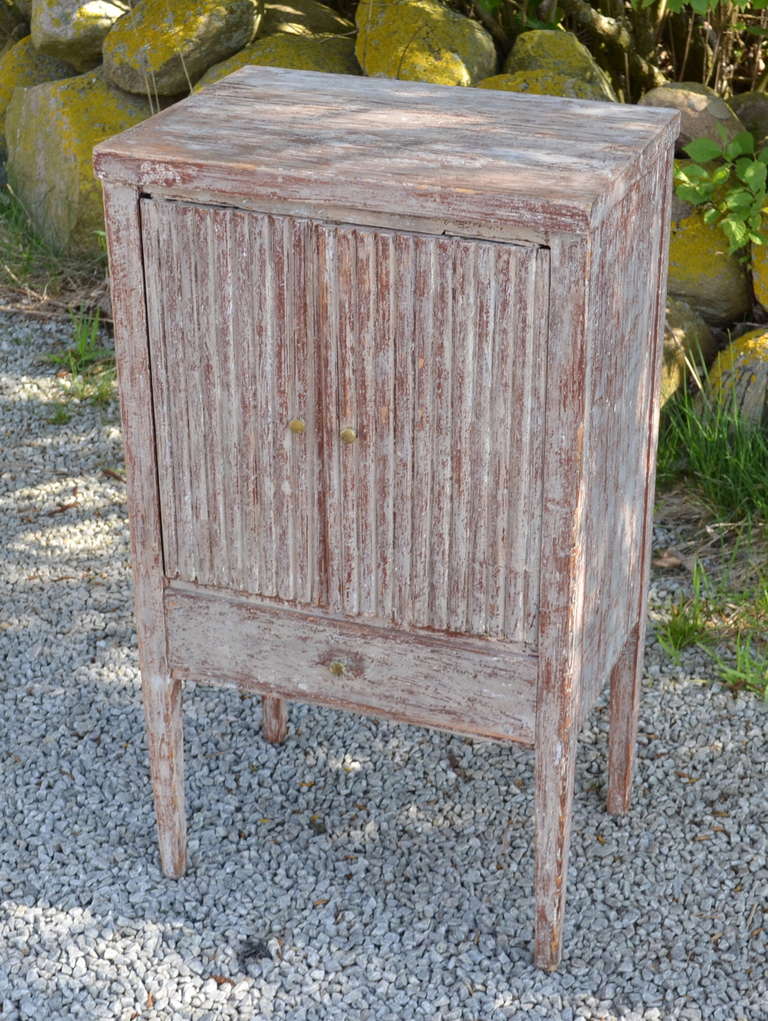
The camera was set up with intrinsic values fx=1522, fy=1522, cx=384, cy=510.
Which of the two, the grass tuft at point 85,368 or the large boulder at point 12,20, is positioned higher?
the large boulder at point 12,20

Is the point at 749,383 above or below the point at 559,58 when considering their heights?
below

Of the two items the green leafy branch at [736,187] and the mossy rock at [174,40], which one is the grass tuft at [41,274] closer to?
the mossy rock at [174,40]

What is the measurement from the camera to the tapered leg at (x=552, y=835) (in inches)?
96.8

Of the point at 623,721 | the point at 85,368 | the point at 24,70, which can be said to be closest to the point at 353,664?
the point at 623,721

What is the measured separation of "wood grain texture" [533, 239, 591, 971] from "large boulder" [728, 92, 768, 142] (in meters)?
2.54

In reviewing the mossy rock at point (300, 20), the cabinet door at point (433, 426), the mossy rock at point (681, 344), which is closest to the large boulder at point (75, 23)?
the mossy rock at point (300, 20)

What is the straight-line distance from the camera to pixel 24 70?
556cm

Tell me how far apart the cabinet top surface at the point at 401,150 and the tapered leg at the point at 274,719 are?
1274mm

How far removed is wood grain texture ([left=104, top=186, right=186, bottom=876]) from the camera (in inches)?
91.7

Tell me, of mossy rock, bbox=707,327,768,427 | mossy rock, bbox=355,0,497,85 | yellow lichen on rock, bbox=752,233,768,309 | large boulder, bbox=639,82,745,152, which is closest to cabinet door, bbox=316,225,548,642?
mossy rock, bbox=707,327,768,427

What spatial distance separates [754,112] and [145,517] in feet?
8.89

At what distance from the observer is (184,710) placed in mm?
3389

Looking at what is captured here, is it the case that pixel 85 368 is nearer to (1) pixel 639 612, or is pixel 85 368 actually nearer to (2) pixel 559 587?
(1) pixel 639 612

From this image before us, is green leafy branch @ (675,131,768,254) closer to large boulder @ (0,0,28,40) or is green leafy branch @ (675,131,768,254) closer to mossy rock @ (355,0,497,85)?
mossy rock @ (355,0,497,85)
